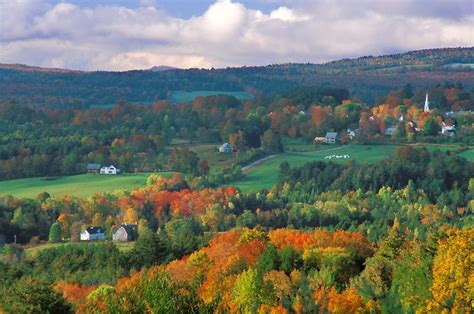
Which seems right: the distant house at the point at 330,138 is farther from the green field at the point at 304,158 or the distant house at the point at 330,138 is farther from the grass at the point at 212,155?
the grass at the point at 212,155

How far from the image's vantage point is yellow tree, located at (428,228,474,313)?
97.8 feet

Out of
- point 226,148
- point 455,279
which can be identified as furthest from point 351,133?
point 455,279

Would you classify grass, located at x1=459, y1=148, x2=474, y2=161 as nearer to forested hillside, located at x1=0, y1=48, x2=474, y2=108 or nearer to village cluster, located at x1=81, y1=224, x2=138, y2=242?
→ village cluster, located at x1=81, y1=224, x2=138, y2=242

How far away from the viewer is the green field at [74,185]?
3511 inches

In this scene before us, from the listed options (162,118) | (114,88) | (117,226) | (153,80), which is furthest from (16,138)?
(153,80)

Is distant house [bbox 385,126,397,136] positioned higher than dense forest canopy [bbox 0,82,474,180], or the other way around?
dense forest canopy [bbox 0,82,474,180]

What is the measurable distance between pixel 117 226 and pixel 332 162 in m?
28.8

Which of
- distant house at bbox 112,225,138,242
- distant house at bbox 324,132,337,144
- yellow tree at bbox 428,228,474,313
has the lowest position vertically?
distant house at bbox 324,132,337,144

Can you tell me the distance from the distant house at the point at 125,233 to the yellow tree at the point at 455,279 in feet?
131

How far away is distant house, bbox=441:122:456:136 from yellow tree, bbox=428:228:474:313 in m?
85.5

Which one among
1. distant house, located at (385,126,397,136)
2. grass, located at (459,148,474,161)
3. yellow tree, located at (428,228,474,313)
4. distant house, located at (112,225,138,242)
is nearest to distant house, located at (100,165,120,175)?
distant house, located at (112,225,138,242)

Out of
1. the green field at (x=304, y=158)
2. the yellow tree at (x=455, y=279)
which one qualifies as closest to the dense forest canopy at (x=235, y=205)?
the yellow tree at (x=455, y=279)

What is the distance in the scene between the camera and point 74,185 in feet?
307

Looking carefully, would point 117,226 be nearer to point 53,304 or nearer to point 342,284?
point 342,284
